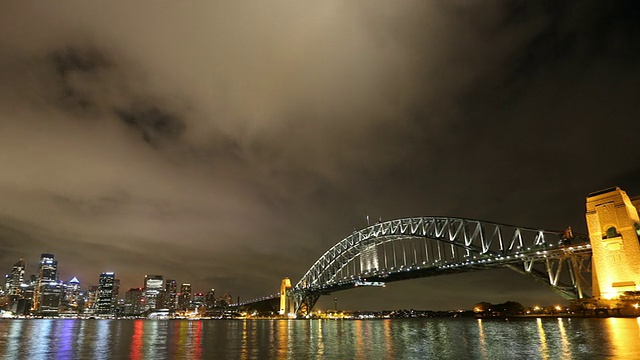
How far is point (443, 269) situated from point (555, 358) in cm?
6722

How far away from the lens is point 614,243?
4809 centimetres

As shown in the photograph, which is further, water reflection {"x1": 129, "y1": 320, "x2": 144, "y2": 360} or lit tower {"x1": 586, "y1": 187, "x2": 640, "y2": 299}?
lit tower {"x1": 586, "y1": 187, "x2": 640, "y2": 299}

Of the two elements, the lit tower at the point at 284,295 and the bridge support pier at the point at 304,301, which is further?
the lit tower at the point at 284,295

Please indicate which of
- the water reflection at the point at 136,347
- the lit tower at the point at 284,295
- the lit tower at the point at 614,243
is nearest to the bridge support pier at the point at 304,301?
the lit tower at the point at 284,295

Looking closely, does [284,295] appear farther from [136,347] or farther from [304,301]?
[136,347]

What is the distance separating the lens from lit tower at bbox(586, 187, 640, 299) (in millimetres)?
46250

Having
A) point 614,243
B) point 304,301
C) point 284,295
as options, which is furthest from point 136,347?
point 284,295

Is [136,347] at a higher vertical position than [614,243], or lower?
lower

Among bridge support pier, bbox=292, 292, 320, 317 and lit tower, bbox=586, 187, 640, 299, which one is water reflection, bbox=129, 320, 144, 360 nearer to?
lit tower, bbox=586, 187, 640, 299

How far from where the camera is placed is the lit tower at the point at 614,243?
1821 inches

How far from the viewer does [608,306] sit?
4631 cm

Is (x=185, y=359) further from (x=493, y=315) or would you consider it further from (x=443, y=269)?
(x=493, y=315)

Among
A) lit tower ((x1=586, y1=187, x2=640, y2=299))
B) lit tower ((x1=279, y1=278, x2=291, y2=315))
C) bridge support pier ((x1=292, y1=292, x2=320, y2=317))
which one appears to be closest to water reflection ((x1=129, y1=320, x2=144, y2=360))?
lit tower ((x1=586, y1=187, x2=640, y2=299))

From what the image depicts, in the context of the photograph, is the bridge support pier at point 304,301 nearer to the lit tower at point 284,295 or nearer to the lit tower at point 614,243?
the lit tower at point 284,295
